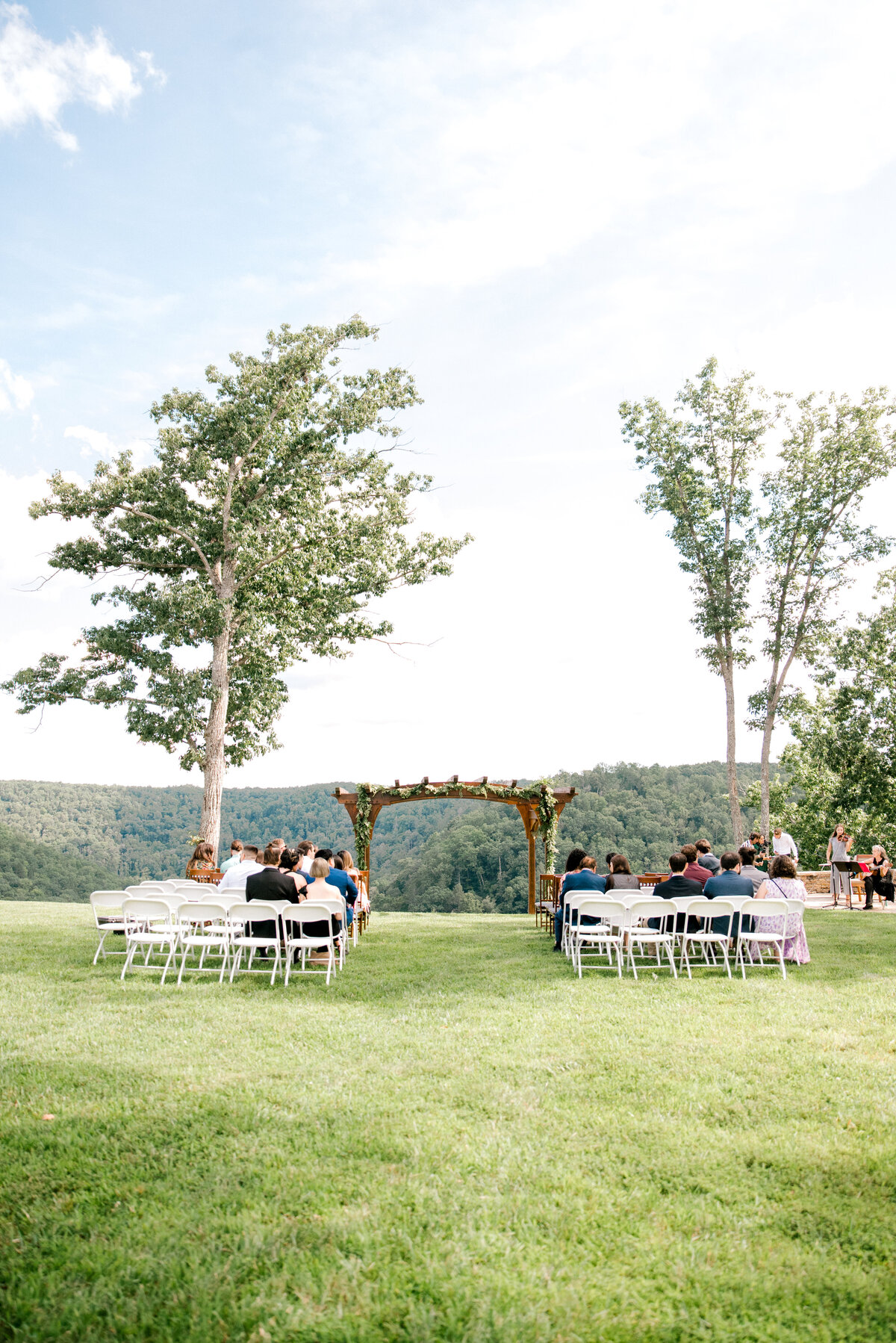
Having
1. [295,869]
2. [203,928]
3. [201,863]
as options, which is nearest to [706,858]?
[295,869]

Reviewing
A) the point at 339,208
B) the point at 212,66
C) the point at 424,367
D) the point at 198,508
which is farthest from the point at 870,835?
the point at 212,66

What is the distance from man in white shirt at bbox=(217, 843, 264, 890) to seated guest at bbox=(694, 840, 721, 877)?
566cm

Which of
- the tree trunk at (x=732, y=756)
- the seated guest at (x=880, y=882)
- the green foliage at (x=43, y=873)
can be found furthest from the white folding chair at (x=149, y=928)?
the green foliage at (x=43, y=873)

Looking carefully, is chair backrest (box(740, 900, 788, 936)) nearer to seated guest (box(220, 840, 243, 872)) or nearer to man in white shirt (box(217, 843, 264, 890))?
man in white shirt (box(217, 843, 264, 890))

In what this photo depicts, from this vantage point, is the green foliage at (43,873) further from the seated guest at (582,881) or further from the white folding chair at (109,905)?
the seated guest at (582,881)

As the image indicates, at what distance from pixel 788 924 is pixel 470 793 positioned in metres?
9.91

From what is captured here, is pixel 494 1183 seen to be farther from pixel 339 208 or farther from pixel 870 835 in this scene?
pixel 870 835

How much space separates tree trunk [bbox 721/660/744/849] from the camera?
20422mm

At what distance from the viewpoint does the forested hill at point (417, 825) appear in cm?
3709

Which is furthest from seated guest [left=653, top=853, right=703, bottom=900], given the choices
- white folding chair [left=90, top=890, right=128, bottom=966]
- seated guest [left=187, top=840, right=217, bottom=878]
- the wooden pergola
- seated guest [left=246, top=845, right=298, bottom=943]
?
the wooden pergola

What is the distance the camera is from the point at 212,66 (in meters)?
10.2

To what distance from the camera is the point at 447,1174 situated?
10.5 ft

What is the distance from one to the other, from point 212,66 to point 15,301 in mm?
6143

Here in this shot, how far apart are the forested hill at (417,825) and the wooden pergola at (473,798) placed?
10.5 metres
